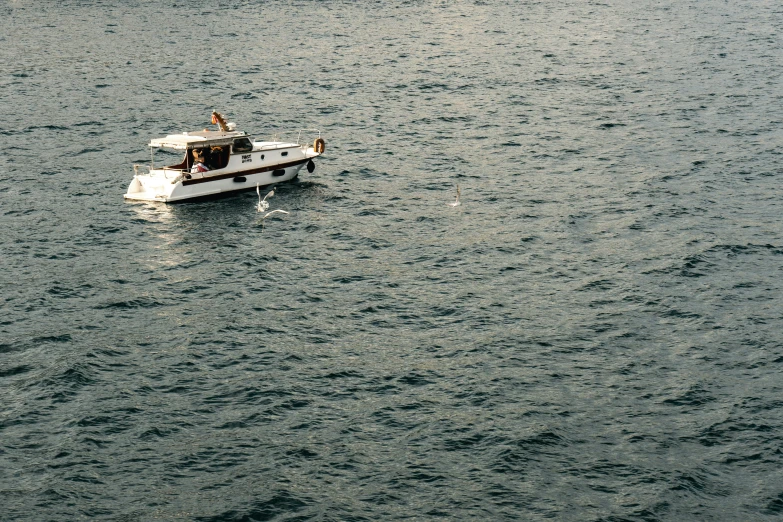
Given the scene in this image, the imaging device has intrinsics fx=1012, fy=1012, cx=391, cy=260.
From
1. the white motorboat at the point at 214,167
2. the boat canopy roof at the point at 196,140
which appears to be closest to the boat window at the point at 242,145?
the white motorboat at the point at 214,167

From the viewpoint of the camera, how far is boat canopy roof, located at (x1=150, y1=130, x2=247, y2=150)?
67.4m

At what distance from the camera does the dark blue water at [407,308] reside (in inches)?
1491

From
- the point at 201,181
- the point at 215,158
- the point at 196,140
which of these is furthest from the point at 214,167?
the point at 196,140

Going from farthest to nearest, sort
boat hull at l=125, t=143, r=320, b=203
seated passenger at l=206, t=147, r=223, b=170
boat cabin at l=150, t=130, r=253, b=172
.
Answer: seated passenger at l=206, t=147, r=223, b=170 < boat cabin at l=150, t=130, r=253, b=172 < boat hull at l=125, t=143, r=320, b=203

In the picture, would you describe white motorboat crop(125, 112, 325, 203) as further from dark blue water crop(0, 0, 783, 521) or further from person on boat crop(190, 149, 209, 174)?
dark blue water crop(0, 0, 783, 521)

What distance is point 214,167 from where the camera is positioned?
6944 centimetres

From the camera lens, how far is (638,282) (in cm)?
5519

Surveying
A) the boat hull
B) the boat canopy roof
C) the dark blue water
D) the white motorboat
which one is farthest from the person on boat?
the dark blue water

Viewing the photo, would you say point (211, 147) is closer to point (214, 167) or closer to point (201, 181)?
point (214, 167)

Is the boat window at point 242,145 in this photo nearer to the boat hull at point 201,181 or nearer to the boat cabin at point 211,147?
the boat cabin at point 211,147

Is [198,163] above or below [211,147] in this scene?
below

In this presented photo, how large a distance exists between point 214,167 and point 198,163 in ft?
4.24

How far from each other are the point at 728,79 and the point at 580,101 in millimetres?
17783

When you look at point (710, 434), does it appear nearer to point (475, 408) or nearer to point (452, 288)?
point (475, 408)
